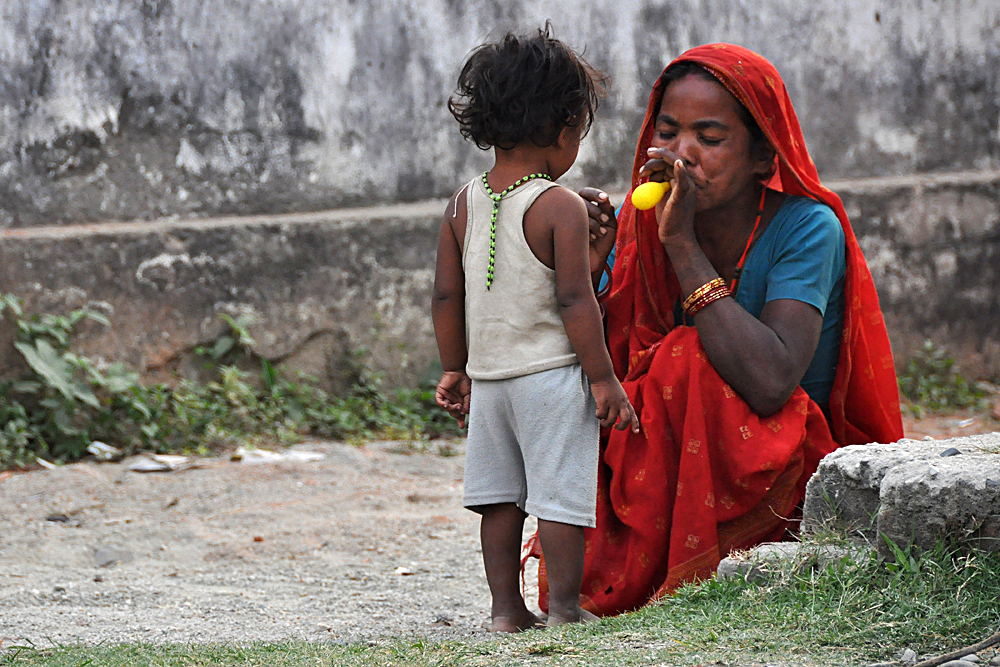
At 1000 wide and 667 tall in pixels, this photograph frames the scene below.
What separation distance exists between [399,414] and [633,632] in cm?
352

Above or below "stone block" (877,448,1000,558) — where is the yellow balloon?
above

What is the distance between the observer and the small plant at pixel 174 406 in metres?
4.89

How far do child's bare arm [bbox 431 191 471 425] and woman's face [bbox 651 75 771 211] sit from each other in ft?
2.05

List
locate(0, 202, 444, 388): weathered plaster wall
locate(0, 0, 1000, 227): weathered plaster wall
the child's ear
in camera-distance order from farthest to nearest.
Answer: locate(0, 0, 1000, 227): weathered plaster wall → locate(0, 202, 444, 388): weathered plaster wall → the child's ear

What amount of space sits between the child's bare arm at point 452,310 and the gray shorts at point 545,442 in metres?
0.14

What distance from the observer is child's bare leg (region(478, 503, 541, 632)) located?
2.51 metres

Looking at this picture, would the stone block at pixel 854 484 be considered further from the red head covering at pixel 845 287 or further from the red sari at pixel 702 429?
the red head covering at pixel 845 287

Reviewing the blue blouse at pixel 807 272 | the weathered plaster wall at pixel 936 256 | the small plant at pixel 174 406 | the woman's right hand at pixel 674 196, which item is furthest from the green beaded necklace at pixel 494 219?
the weathered plaster wall at pixel 936 256

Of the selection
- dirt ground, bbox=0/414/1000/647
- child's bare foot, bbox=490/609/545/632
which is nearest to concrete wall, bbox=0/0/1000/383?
dirt ground, bbox=0/414/1000/647

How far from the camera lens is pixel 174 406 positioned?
5176mm

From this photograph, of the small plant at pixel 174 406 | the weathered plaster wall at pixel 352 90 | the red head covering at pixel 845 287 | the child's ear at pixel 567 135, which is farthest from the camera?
the weathered plaster wall at pixel 352 90

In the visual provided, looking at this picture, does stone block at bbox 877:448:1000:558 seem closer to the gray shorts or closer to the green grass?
the green grass

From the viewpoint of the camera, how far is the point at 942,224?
19.7 feet

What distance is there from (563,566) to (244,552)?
5.47ft
